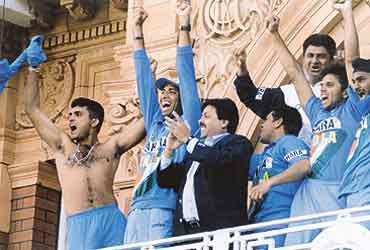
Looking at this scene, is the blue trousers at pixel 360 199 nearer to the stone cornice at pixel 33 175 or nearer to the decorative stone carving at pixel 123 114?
the decorative stone carving at pixel 123 114

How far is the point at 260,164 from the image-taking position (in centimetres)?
1205

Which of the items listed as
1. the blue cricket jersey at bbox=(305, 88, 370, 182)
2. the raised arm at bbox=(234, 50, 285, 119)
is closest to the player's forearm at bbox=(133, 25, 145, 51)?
the raised arm at bbox=(234, 50, 285, 119)

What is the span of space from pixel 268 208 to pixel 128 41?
357cm

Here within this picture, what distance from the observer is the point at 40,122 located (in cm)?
1348

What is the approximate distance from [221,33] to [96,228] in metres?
2.47

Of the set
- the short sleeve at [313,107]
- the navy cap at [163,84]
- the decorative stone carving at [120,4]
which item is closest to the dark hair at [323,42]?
the short sleeve at [313,107]

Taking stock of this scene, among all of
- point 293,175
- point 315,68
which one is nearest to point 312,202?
point 293,175

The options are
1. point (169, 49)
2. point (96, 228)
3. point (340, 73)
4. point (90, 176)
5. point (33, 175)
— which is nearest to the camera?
point (340, 73)

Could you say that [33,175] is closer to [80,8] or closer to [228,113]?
[80,8]

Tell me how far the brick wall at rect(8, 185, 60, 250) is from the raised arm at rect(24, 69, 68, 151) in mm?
3862

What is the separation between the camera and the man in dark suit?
38.5 ft

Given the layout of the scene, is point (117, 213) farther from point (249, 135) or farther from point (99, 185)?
point (249, 135)

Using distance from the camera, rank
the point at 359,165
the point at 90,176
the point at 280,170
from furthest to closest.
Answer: the point at 90,176 < the point at 280,170 < the point at 359,165

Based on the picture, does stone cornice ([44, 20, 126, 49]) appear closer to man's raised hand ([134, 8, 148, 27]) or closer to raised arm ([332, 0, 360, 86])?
man's raised hand ([134, 8, 148, 27])
